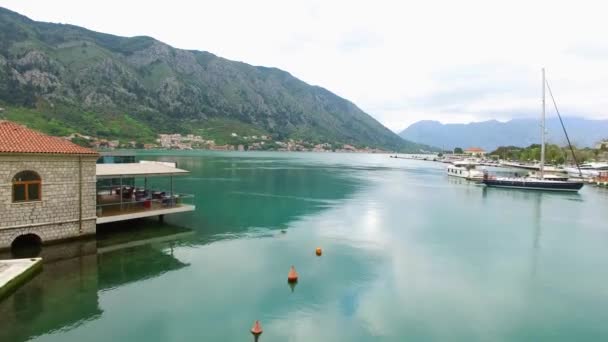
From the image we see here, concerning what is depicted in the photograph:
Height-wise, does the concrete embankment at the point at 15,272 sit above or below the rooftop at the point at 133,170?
below

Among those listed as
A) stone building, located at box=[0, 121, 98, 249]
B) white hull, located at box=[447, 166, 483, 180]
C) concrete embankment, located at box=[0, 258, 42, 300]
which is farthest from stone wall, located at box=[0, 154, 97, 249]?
white hull, located at box=[447, 166, 483, 180]

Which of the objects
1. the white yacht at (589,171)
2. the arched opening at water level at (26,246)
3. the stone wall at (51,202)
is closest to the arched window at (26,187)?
the stone wall at (51,202)

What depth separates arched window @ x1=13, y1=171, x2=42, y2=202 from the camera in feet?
62.2

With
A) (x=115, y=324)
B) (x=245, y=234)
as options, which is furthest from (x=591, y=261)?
(x=115, y=324)

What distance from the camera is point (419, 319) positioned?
1462 centimetres

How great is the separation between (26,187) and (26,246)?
347cm

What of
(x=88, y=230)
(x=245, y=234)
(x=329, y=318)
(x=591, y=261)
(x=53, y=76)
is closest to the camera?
(x=329, y=318)

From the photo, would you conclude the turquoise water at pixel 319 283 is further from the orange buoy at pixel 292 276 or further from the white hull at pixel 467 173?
the white hull at pixel 467 173

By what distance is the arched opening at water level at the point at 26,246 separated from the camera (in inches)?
753

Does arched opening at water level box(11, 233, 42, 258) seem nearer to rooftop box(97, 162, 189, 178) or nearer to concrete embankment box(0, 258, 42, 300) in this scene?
concrete embankment box(0, 258, 42, 300)

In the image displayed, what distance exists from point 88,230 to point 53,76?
186662mm

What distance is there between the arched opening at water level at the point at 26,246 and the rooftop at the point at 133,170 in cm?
478

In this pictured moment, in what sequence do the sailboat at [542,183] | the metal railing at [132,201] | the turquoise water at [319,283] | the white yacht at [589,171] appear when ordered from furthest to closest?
the white yacht at [589,171]
the sailboat at [542,183]
the metal railing at [132,201]
the turquoise water at [319,283]

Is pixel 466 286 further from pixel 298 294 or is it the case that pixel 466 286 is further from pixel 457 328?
pixel 298 294
